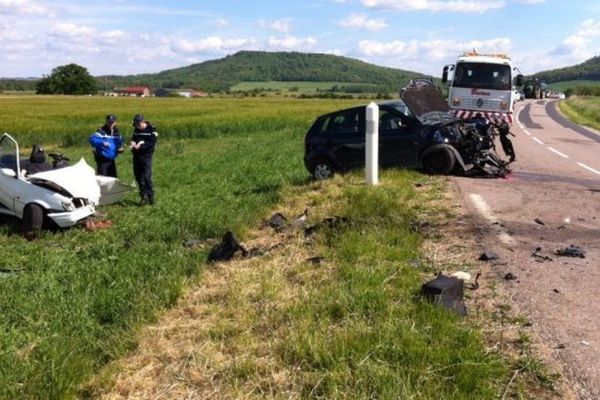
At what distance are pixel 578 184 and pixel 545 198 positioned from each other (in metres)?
1.96

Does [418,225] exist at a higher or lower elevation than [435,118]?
lower

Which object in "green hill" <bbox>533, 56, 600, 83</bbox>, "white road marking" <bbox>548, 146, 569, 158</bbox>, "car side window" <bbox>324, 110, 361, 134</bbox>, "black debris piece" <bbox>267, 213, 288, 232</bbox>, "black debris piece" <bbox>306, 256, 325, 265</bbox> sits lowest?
"black debris piece" <bbox>267, 213, 288, 232</bbox>

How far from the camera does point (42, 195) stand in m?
9.38

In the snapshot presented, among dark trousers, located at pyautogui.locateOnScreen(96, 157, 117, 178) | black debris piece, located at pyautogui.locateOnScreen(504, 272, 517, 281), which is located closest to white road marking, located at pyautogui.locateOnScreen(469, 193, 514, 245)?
black debris piece, located at pyautogui.locateOnScreen(504, 272, 517, 281)

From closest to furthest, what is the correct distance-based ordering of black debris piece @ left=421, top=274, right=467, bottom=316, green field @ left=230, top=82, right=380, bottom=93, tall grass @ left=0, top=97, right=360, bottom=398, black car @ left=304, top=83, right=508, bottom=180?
tall grass @ left=0, top=97, right=360, bottom=398 → black debris piece @ left=421, top=274, right=467, bottom=316 → black car @ left=304, top=83, right=508, bottom=180 → green field @ left=230, top=82, right=380, bottom=93

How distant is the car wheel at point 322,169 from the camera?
474 inches

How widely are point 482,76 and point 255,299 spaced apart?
17502 mm

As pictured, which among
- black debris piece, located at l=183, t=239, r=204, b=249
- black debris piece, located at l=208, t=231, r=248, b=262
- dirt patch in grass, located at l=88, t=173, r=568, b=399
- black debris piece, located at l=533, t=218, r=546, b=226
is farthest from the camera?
black debris piece, located at l=183, t=239, r=204, b=249

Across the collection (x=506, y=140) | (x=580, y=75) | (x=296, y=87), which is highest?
(x=580, y=75)

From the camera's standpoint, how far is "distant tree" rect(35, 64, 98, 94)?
11800 cm

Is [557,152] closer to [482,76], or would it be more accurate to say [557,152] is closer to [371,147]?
[482,76]

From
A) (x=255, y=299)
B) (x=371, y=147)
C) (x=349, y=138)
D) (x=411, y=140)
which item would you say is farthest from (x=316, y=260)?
(x=349, y=138)

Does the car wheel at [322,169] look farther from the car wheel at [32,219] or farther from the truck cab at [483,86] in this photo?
the truck cab at [483,86]

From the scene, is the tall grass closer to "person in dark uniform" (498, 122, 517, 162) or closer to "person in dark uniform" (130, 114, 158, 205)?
"person in dark uniform" (130, 114, 158, 205)
